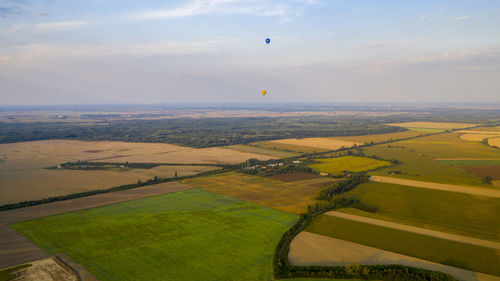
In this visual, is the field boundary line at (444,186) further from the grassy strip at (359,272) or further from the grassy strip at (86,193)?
the grassy strip at (86,193)

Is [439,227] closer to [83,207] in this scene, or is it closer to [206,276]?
[206,276]

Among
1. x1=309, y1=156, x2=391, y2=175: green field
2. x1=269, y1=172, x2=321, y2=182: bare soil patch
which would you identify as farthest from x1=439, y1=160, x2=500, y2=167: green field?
x1=269, y1=172, x2=321, y2=182: bare soil patch

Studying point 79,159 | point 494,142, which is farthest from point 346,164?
point 79,159

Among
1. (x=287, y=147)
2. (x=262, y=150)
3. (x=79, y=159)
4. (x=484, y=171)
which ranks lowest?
(x=484, y=171)

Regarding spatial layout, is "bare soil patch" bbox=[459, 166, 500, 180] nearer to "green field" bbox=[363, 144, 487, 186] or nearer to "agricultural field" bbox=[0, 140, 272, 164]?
"green field" bbox=[363, 144, 487, 186]

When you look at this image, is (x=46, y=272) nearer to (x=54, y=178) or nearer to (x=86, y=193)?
(x=86, y=193)

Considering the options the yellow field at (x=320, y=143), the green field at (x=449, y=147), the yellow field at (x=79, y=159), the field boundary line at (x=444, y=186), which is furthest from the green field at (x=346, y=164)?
the green field at (x=449, y=147)
